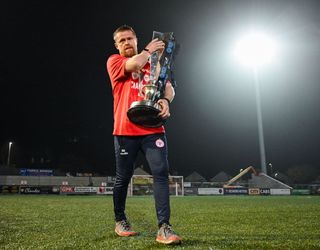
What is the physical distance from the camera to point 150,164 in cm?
351

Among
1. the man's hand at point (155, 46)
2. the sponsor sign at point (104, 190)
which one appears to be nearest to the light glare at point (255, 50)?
the sponsor sign at point (104, 190)

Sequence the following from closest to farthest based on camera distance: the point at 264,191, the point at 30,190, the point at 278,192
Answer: the point at 30,190 < the point at 278,192 < the point at 264,191

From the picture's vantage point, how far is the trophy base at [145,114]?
10.4ft

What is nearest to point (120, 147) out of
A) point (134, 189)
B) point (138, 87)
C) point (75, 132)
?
point (138, 87)

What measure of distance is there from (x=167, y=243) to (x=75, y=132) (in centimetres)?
6624

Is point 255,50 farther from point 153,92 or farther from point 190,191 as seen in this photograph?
point 153,92

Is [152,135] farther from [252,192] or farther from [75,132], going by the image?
[75,132]

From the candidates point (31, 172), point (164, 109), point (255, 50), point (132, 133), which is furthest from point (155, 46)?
point (31, 172)

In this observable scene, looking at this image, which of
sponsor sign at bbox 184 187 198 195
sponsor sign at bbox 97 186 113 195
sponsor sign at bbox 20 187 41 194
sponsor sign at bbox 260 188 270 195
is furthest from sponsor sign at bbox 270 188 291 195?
sponsor sign at bbox 20 187 41 194

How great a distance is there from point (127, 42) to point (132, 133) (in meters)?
1.10

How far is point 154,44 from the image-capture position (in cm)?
350

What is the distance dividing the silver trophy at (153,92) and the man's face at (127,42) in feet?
0.91

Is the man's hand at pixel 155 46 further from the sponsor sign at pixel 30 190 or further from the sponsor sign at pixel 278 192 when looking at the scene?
the sponsor sign at pixel 278 192

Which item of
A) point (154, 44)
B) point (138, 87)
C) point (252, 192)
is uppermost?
point (154, 44)
